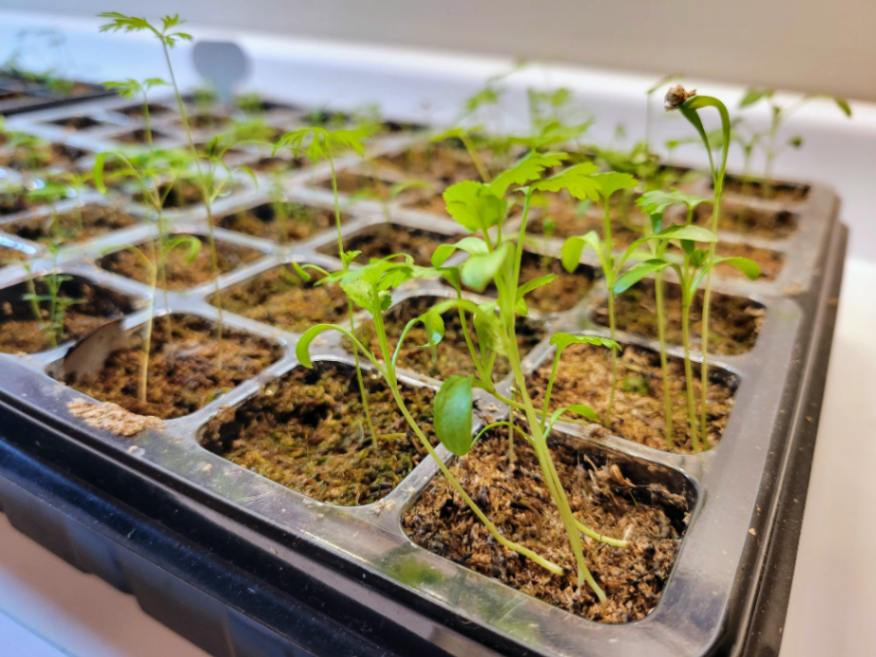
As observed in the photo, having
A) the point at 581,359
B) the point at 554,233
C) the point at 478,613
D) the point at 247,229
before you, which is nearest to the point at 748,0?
the point at 554,233

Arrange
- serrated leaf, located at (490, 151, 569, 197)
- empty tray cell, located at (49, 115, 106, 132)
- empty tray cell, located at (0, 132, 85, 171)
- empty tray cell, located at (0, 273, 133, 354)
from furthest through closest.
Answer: empty tray cell, located at (49, 115, 106, 132), empty tray cell, located at (0, 132, 85, 171), empty tray cell, located at (0, 273, 133, 354), serrated leaf, located at (490, 151, 569, 197)

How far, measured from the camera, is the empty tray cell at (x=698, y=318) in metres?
0.82

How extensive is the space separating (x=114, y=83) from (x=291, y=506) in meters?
0.50

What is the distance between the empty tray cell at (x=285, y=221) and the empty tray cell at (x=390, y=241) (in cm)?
7

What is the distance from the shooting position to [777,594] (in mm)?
477

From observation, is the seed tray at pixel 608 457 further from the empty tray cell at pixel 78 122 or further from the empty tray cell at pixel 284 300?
the empty tray cell at pixel 78 122

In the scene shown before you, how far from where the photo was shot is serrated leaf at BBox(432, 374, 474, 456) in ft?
1.34

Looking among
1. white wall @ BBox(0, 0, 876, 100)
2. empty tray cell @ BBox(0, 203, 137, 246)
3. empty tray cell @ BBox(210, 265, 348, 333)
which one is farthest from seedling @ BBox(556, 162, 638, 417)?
empty tray cell @ BBox(0, 203, 137, 246)

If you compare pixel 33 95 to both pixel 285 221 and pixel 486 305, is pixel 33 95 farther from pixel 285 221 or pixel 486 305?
pixel 486 305

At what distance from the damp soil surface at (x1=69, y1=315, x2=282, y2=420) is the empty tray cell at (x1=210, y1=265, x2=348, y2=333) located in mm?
56

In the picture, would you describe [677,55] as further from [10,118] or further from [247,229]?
[10,118]

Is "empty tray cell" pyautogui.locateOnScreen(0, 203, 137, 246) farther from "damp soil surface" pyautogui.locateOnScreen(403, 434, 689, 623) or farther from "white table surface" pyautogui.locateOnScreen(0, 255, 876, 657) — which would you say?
"damp soil surface" pyautogui.locateOnScreen(403, 434, 689, 623)

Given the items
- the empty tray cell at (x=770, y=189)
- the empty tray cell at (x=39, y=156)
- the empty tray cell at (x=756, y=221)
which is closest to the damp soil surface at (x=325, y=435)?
the empty tray cell at (x=756, y=221)

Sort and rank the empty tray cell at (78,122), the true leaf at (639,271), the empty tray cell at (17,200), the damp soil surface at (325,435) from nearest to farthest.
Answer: the true leaf at (639,271), the damp soil surface at (325,435), the empty tray cell at (17,200), the empty tray cell at (78,122)
